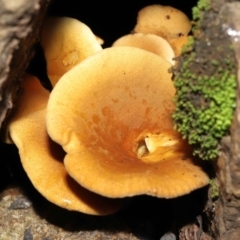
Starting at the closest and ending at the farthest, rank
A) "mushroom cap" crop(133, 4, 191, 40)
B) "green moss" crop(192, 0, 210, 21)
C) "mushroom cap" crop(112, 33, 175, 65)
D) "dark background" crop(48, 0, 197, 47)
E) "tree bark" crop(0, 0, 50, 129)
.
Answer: "tree bark" crop(0, 0, 50, 129) < "green moss" crop(192, 0, 210, 21) < "mushroom cap" crop(112, 33, 175, 65) < "mushroom cap" crop(133, 4, 191, 40) < "dark background" crop(48, 0, 197, 47)

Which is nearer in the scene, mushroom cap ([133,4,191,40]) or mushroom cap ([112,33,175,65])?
mushroom cap ([112,33,175,65])

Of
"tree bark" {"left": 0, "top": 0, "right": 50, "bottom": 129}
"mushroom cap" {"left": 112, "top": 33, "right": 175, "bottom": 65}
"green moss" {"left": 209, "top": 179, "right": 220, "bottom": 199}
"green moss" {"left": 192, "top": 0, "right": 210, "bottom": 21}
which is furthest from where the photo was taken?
"mushroom cap" {"left": 112, "top": 33, "right": 175, "bottom": 65}

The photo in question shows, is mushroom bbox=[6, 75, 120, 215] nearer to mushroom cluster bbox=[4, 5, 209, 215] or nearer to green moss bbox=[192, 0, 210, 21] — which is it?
mushroom cluster bbox=[4, 5, 209, 215]

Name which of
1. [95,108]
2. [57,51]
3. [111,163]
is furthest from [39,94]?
[111,163]

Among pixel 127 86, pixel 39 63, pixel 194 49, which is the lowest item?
pixel 39 63

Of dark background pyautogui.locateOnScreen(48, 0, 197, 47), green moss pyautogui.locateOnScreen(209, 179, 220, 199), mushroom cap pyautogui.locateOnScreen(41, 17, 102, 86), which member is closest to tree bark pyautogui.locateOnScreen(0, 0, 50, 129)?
mushroom cap pyautogui.locateOnScreen(41, 17, 102, 86)

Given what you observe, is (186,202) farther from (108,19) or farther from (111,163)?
(108,19)

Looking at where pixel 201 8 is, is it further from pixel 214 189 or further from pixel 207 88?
pixel 214 189
